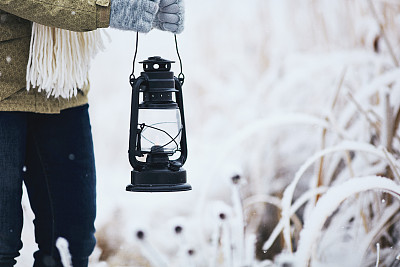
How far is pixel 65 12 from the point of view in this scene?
114 centimetres

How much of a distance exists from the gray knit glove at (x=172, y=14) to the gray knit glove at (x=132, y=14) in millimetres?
47

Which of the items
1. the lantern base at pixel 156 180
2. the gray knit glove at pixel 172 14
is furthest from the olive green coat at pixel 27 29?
the lantern base at pixel 156 180

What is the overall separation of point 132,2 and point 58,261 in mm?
711

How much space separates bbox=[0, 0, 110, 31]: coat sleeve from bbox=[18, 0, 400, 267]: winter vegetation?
0.58 metres

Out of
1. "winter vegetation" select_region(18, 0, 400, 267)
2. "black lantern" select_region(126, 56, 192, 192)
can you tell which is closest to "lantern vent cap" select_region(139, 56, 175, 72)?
"black lantern" select_region(126, 56, 192, 192)

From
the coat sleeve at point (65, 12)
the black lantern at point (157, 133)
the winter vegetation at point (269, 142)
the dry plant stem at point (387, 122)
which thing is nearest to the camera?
the coat sleeve at point (65, 12)

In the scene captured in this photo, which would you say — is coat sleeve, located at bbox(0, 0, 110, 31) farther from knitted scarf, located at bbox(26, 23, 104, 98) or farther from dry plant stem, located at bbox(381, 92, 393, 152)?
Answer: dry plant stem, located at bbox(381, 92, 393, 152)

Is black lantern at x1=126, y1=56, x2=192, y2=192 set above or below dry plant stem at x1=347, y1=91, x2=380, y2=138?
below

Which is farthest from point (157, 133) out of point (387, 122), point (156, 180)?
point (387, 122)

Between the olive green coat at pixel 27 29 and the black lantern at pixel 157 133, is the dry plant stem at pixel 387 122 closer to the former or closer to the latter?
the black lantern at pixel 157 133

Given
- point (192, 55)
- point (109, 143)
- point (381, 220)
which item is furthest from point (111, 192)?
point (381, 220)

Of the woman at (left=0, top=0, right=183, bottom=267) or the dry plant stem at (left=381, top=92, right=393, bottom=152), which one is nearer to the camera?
the woman at (left=0, top=0, right=183, bottom=267)

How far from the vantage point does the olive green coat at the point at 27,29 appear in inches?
44.7

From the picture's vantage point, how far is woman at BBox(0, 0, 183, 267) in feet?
3.82
